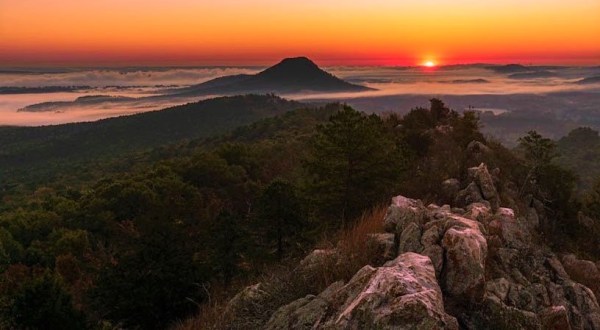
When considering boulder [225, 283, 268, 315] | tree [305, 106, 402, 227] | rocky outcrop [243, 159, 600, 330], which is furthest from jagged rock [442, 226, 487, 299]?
tree [305, 106, 402, 227]

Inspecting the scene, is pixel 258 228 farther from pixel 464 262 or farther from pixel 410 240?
pixel 464 262

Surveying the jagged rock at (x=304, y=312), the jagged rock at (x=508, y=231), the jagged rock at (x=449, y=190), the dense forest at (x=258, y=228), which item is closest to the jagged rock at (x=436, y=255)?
the jagged rock at (x=304, y=312)

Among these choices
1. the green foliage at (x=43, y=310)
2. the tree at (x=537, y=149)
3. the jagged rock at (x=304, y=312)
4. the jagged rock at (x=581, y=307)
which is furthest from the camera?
the tree at (x=537, y=149)

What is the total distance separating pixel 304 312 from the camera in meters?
8.79

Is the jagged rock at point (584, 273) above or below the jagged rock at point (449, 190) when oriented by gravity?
below

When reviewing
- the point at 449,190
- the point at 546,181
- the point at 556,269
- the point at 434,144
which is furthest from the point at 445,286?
the point at 546,181

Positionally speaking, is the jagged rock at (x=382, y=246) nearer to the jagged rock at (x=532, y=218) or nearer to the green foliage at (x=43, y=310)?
the green foliage at (x=43, y=310)

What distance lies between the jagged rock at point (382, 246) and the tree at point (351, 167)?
64.5ft

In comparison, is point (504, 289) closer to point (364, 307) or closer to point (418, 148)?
point (364, 307)

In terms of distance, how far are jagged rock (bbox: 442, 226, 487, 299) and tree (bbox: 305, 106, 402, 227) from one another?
20.5 m

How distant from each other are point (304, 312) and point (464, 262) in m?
3.99

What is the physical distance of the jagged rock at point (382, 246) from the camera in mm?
11023

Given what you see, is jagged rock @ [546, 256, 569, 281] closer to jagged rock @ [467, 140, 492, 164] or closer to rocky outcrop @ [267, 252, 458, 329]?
rocky outcrop @ [267, 252, 458, 329]

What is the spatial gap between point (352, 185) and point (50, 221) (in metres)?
54.1
